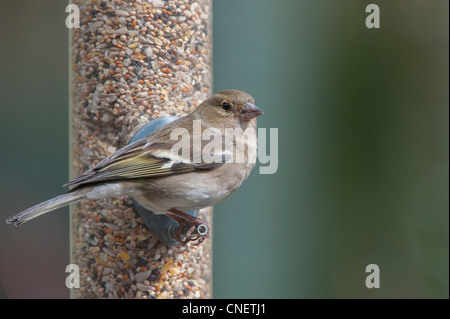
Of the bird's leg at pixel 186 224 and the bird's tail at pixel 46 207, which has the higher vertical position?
the bird's tail at pixel 46 207

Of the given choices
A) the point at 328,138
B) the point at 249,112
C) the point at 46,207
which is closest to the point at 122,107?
the point at 249,112

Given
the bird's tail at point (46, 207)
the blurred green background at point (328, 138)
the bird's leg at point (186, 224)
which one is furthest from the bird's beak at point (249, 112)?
the blurred green background at point (328, 138)

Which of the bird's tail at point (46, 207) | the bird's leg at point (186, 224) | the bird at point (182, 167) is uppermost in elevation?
the bird at point (182, 167)

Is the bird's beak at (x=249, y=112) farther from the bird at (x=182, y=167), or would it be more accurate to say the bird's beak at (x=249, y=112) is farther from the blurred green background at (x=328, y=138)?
the blurred green background at (x=328, y=138)

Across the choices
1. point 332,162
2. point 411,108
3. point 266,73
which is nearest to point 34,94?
point 266,73

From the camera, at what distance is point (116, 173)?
10.2 ft

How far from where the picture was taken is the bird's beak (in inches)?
133

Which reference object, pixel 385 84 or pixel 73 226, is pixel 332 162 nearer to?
pixel 385 84

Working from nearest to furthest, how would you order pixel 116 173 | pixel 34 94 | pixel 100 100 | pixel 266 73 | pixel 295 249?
pixel 116 173
pixel 100 100
pixel 266 73
pixel 34 94
pixel 295 249

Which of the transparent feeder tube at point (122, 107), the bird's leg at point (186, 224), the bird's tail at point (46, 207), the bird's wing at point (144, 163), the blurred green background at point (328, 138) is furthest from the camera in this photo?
the blurred green background at point (328, 138)

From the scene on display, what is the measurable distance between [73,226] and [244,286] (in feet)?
11.5

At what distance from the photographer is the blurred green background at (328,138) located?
691cm

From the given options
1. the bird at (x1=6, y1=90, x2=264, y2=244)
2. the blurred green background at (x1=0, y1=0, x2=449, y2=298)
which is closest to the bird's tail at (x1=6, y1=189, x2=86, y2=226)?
the bird at (x1=6, y1=90, x2=264, y2=244)

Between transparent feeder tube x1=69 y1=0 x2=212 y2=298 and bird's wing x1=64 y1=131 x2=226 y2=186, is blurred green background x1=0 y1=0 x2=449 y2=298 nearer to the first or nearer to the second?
transparent feeder tube x1=69 y1=0 x2=212 y2=298
